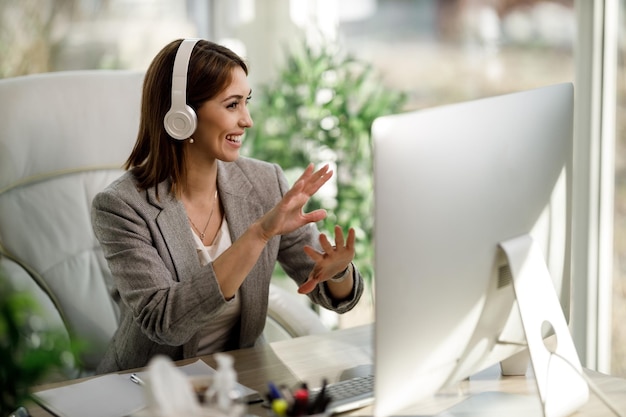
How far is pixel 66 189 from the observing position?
2.03 m

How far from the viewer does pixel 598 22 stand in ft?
7.71

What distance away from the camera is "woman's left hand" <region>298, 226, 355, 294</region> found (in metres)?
1.57

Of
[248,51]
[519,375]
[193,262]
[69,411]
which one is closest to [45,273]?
[193,262]

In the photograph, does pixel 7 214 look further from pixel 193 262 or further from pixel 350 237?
pixel 350 237

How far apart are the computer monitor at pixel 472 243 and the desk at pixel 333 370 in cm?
11

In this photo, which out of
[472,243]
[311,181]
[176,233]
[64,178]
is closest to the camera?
[472,243]

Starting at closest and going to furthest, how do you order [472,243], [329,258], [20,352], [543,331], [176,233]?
[20,352] → [472,243] → [543,331] → [329,258] → [176,233]

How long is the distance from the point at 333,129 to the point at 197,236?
1.21 m

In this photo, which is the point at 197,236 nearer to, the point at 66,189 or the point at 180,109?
the point at 180,109

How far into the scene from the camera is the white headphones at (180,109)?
166cm

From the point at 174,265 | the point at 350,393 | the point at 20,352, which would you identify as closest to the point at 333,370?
the point at 350,393

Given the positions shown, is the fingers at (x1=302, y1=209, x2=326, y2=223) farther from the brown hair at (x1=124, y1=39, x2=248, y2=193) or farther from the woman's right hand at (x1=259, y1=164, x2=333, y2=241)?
the brown hair at (x1=124, y1=39, x2=248, y2=193)

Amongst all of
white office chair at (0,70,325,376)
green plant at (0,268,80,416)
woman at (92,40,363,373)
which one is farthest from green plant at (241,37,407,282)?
green plant at (0,268,80,416)

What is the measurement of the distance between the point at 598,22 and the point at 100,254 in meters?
1.46
